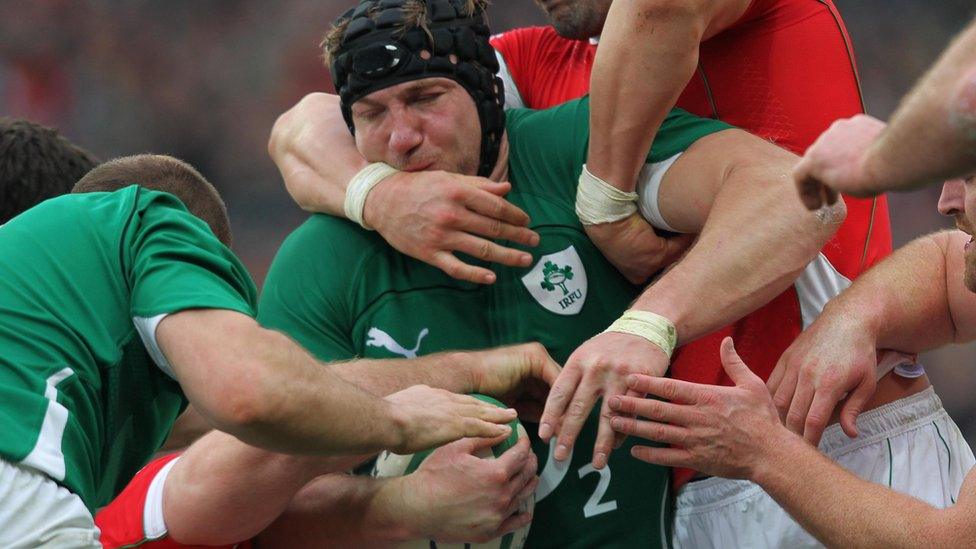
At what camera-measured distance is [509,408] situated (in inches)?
118

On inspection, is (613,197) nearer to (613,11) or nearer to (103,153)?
(613,11)

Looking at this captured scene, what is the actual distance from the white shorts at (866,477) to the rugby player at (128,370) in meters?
0.81

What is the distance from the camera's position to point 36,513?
2377 millimetres

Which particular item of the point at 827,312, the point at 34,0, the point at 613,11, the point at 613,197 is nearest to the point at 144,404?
the point at 613,197

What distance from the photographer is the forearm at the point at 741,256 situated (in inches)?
113

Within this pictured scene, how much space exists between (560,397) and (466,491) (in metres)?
0.29

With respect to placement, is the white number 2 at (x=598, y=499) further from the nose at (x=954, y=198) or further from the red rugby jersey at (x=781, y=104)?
the nose at (x=954, y=198)

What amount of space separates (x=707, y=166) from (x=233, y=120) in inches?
194

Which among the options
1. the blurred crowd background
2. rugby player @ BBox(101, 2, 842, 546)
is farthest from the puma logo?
the blurred crowd background

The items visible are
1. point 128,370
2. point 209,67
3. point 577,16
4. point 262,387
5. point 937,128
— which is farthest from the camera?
point 209,67

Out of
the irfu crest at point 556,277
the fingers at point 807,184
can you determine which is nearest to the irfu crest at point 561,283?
the irfu crest at point 556,277

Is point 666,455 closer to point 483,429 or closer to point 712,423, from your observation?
point 712,423

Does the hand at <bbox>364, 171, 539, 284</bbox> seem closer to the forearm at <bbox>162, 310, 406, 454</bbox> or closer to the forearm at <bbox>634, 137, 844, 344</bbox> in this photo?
the forearm at <bbox>634, 137, 844, 344</bbox>

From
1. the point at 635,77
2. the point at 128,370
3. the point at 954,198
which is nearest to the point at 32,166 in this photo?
the point at 128,370
